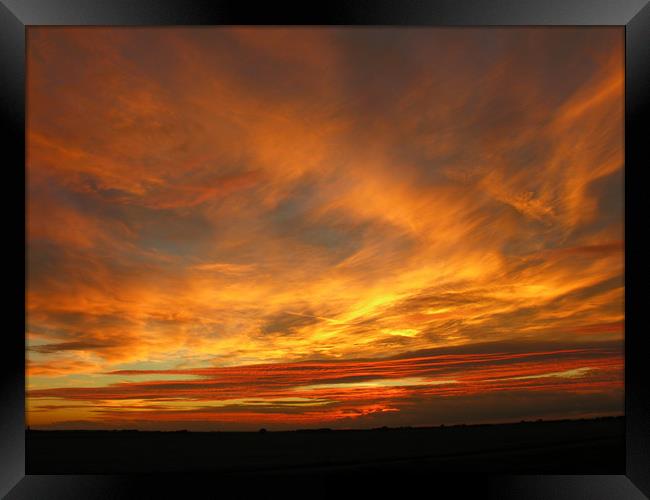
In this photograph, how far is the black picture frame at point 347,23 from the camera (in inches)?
69.8

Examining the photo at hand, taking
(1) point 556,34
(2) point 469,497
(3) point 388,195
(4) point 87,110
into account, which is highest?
(1) point 556,34

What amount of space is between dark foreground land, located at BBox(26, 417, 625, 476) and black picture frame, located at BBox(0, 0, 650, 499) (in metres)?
0.04

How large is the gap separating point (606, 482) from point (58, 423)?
5.71 ft

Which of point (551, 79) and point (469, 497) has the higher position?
point (551, 79)

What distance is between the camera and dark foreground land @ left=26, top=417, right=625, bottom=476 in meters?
1.84

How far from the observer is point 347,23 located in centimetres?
178

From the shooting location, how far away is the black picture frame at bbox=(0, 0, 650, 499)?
5.82 feet

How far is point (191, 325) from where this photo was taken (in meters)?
1.85

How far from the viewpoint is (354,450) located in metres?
1.87

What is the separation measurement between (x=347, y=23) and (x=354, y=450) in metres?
1.35

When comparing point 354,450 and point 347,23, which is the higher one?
point 347,23

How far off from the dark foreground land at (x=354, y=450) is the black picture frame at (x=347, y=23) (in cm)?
4

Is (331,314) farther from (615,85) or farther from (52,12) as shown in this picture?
(52,12)

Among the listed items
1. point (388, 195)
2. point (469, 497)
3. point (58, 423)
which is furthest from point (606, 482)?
point (58, 423)
